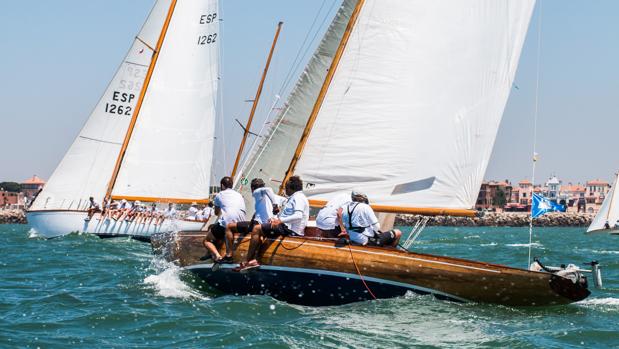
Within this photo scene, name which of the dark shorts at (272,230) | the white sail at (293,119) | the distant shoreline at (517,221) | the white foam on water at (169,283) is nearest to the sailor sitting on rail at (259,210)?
the dark shorts at (272,230)

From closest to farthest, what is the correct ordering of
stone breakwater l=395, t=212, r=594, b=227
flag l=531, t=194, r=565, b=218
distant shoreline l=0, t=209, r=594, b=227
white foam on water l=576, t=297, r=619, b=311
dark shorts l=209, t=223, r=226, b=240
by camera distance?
dark shorts l=209, t=223, r=226, b=240, white foam on water l=576, t=297, r=619, b=311, flag l=531, t=194, r=565, b=218, distant shoreline l=0, t=209, r=594, b=227, stone breakwater l=395, t=212, r=594, b=227

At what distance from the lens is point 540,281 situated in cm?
1563

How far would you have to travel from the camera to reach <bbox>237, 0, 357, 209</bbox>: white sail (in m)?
19.9

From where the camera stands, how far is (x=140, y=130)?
137 feet

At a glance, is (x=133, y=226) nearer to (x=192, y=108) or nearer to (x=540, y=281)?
(x=192, y=108)

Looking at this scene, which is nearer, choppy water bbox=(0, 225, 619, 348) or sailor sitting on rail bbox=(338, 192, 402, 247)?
choppy water bbox=(0, 225, 619, 348)

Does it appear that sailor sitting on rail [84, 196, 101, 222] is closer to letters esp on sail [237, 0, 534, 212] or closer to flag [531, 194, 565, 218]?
flag [531, 194, 565, 218]

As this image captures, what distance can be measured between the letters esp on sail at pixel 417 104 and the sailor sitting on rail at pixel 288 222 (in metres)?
1.30

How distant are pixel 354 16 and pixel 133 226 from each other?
25.0 m

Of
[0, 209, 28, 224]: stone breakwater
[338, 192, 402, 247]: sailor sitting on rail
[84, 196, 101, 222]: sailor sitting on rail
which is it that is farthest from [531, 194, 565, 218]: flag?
[0, 209, 28, 224]: stone breakwater

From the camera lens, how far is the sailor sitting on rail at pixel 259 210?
16734 millimetres

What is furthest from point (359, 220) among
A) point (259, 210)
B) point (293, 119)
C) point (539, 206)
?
point (539, 206)

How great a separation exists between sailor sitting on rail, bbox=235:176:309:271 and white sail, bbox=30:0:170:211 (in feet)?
85.5

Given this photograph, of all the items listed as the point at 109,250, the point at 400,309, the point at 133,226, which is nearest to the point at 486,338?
the point at 400,309
